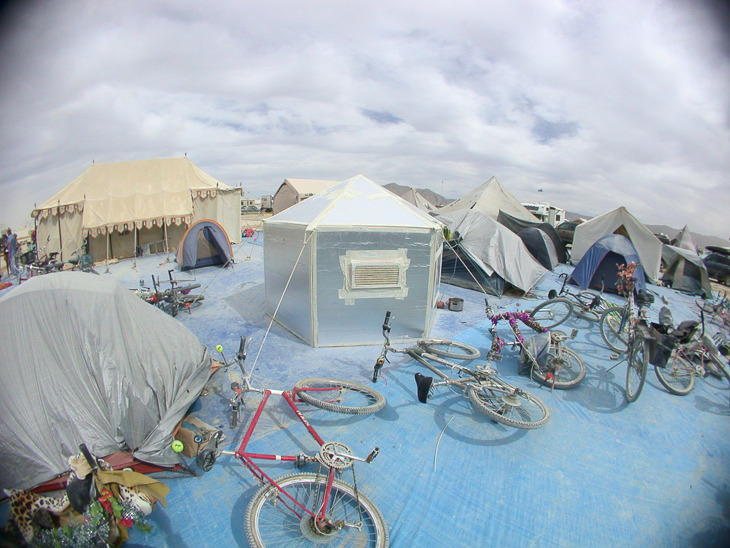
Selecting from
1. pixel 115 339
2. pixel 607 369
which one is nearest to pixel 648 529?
pixel 607 369

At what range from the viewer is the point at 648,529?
3078 millimetres

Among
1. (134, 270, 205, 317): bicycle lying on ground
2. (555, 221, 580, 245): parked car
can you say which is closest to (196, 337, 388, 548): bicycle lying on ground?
(134, 270, 205, 317): bicycle lying on ground

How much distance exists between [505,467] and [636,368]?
2956mm

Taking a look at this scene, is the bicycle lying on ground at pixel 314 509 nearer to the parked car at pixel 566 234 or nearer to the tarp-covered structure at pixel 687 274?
the tarp-covered structure at pixel 687 274

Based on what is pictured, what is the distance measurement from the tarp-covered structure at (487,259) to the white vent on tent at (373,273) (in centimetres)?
386

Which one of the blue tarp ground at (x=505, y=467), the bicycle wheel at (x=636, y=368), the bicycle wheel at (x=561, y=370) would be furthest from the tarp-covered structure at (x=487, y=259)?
the bicycle wheel at (x=636, y=368)

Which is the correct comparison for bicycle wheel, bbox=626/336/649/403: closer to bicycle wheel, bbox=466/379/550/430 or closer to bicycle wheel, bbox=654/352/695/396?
bicycle wheel, bbox=654/352/695/396

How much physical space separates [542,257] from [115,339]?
1409cm

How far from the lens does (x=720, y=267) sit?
14367 mm

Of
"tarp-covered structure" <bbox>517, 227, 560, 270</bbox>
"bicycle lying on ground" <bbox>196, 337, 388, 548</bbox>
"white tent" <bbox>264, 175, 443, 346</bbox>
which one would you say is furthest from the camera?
"tarp-covered structure" <bbox>517, 227, 560, 270</bbox>

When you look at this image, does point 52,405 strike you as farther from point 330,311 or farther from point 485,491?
point 485,491

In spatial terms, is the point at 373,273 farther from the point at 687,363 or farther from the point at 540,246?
the point at 540,246

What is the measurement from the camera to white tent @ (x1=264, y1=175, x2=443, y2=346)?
614 cm

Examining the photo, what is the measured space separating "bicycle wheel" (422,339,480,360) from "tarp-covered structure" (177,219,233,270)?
26.2ft
